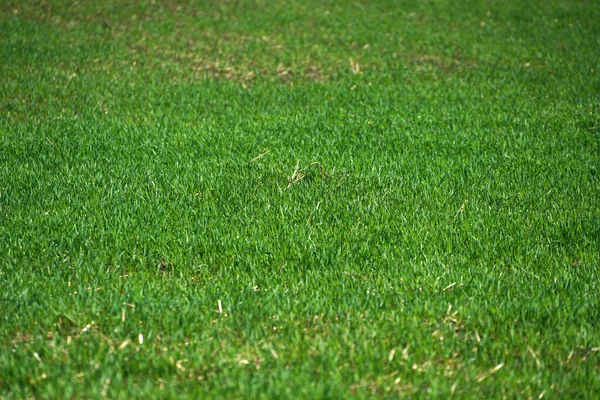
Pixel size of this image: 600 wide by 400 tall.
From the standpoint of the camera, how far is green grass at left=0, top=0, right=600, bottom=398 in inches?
132

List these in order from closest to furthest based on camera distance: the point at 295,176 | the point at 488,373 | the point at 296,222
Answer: the point at 488,373, the point at 296,222, the point at 295,176

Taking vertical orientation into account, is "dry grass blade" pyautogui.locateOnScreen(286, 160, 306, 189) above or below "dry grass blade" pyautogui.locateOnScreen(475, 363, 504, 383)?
below

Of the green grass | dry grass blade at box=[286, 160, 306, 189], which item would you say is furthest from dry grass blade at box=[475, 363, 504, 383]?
dry grass blade at box=[286, 160, 306, 189]

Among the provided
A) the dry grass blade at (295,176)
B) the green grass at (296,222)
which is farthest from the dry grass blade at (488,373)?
the dry grass blade at (295,176)

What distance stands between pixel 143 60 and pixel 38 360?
284 inches

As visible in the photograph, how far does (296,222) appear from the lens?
16.4 feet

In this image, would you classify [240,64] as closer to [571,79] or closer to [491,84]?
[491,84]

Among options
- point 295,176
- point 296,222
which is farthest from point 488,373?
point 295,176

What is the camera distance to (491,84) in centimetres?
896

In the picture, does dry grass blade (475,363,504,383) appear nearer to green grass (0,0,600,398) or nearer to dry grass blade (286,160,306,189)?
green grass (0,0,600,398)

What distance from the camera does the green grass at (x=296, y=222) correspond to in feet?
11.0

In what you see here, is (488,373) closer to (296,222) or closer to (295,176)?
(296,222)

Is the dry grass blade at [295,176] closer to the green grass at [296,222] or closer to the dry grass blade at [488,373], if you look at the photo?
the green grass at [296,222]

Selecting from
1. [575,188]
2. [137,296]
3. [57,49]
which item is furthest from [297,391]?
[57,49]
